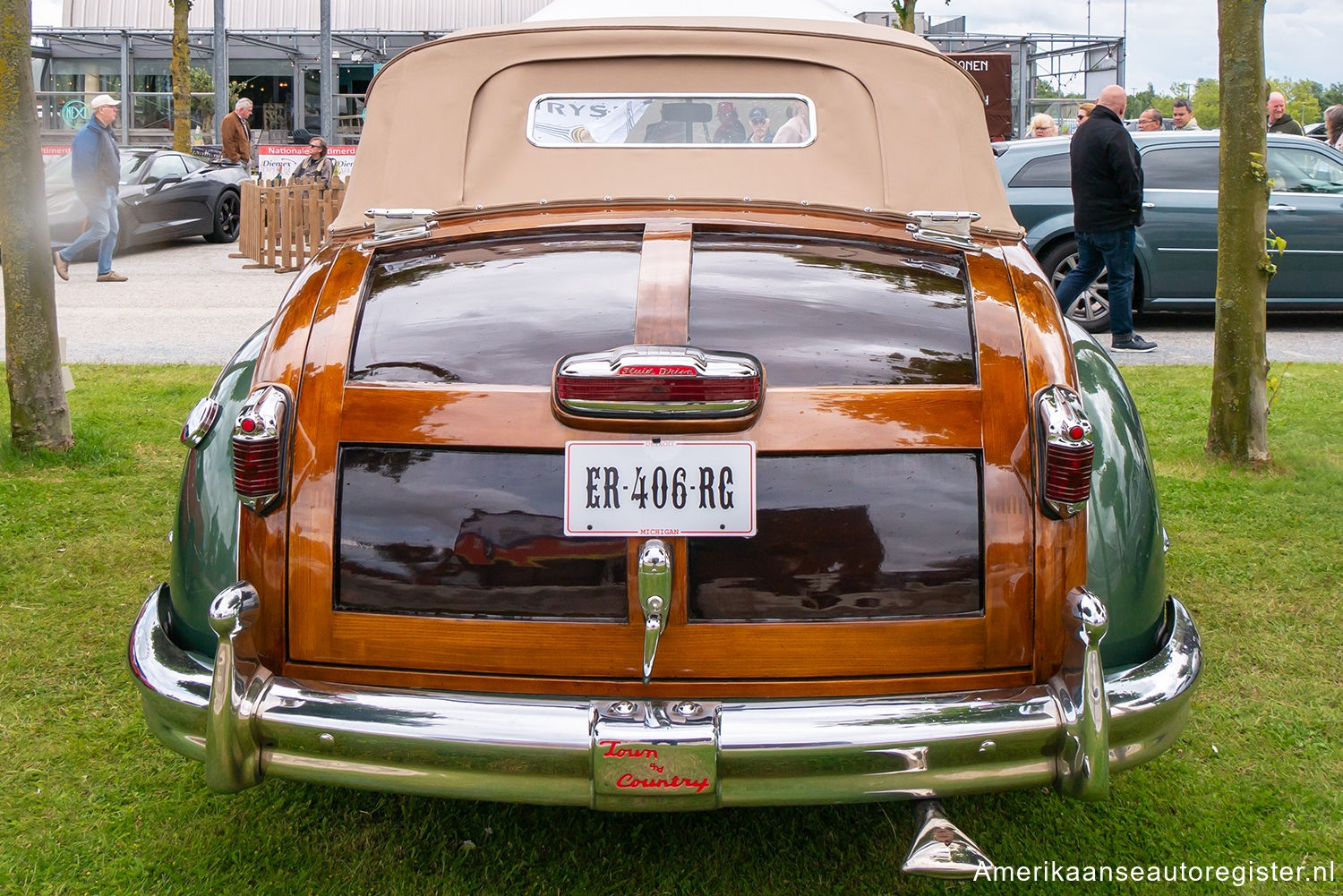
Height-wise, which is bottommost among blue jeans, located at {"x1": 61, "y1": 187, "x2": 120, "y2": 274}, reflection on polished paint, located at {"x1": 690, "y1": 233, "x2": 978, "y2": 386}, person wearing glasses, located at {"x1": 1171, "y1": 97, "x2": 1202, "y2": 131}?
reflection on polished paint, located at {"x1": 690, "y1": 233, "x2": 978, "y2": 386}

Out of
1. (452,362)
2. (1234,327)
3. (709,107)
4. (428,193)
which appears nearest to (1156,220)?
(1234,327)

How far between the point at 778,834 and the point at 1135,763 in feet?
2.78

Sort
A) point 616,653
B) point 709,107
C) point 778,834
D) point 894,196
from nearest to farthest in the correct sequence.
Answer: point 616,653, point 778,834, point 894,196, point 709,107

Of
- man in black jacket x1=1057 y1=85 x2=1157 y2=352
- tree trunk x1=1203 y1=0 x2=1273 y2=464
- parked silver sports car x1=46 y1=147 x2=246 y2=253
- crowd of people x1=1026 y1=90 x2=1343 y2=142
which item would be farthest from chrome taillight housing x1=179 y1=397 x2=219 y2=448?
parked silver sports car x1=46 y1=147 x2=246 y2=253

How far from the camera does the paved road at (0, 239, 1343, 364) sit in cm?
877

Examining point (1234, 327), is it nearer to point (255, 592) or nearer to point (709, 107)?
point (709, 107)

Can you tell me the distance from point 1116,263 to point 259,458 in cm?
783

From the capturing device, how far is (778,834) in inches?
111

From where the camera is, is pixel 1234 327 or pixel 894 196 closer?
pixel 894 196

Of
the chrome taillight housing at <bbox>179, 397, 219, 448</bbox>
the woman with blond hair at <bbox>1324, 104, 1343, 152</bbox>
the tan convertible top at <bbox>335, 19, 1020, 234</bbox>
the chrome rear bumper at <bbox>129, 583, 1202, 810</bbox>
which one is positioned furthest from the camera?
the woman with blond hair at <bbox>1324, 104, 1343, 152</bbox>

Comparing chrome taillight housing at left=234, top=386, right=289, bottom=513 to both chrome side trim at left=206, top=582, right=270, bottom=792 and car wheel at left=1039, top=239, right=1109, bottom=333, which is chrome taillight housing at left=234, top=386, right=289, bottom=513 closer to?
chrome side trim at left=206, top=582, right=270, bottom=792

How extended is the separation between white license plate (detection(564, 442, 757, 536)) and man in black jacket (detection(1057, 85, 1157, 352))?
288 inches

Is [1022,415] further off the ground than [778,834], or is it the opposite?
[1022,415]

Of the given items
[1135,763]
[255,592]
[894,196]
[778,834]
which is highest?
[894,196]
